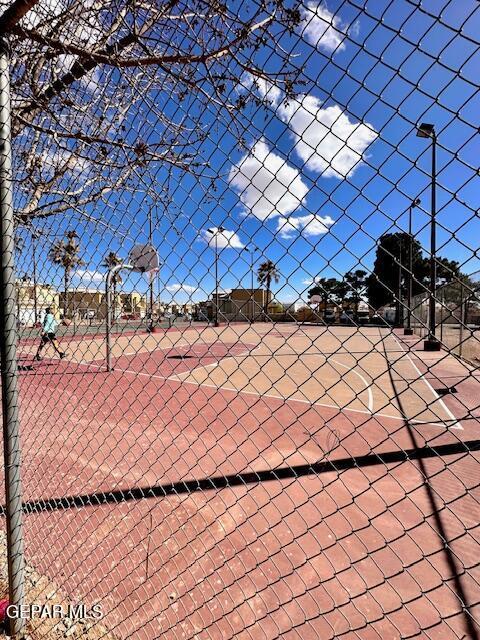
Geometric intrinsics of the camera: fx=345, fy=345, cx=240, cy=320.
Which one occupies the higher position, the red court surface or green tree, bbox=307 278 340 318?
green tree, bbox=307 278 340 318

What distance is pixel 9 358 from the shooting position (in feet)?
6.57

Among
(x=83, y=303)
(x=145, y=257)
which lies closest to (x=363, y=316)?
(x=145, y=257)

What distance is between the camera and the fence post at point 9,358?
6.24 feet

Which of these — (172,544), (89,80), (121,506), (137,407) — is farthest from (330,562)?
(137,407)

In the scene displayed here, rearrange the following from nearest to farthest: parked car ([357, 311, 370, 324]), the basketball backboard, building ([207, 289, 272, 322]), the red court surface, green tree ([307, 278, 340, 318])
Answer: green tree ([307, 278, 340, 318]), parked car ([357, 311, 370, 324]), building ([207, 289, 272, 322]), the red court surface, the basketball backboard

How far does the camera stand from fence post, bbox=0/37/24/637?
1.90 metres

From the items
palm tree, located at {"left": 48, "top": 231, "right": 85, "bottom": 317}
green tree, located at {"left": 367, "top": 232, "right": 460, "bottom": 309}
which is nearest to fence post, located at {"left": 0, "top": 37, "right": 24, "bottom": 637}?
palm tree, located at {"left": 48, "top": 231, "right": 85, "bottom": 317}

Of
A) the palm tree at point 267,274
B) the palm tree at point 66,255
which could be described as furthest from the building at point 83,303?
the palm tree at point 267,274

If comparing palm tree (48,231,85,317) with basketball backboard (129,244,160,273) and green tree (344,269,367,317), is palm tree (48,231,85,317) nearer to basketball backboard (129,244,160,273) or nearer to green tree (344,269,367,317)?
basketball backboard (129,244,160,273)

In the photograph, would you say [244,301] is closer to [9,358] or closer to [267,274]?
[267,274]

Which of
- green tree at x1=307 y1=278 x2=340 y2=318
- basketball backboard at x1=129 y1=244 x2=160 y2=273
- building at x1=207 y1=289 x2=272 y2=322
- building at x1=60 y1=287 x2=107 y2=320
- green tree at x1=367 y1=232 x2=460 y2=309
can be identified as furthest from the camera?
building at x1=60 y1=287 x2=107 y2=320

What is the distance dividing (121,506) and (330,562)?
6.60 feet

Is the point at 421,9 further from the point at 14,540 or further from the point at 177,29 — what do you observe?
the point at 14,540

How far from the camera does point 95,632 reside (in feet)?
6.71
